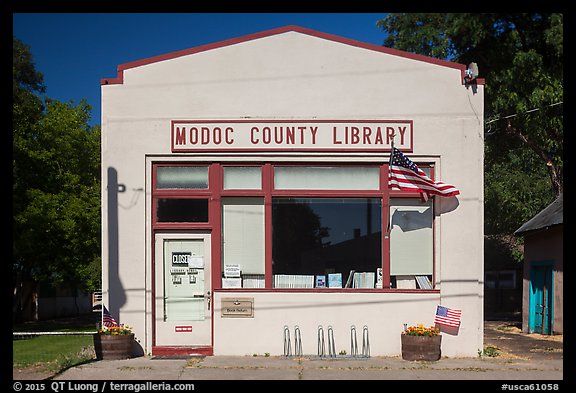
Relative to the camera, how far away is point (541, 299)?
18.5m

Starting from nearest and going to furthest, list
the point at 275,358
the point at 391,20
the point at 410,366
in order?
the point at 410,366, the point at 275,358, the point at 391,20

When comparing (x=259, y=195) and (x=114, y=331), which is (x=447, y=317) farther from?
(x=114, y=331)

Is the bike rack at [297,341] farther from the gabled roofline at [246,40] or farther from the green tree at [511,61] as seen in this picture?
the green tree at [511,61]

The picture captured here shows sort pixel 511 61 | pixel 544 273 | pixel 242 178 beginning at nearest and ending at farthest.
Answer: pixel 242 178, pixel 544 273, pixel 511 61

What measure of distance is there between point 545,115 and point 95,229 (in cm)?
1574

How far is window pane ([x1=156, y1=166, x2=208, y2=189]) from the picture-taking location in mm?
12922

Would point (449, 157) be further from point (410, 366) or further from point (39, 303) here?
point (39, 303)

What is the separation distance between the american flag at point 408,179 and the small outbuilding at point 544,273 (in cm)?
550

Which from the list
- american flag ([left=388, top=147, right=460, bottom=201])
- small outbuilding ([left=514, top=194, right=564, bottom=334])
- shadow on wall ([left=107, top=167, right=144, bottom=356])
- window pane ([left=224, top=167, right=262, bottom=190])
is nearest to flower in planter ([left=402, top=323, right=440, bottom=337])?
american flag ([left=388, top=147, right=460, bottom=201])

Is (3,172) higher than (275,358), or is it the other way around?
(3,172)

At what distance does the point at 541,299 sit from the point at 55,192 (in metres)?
17.2

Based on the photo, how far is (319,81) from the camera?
12.9 metres

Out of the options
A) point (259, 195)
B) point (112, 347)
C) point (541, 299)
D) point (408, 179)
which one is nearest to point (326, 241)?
point (259, 195)

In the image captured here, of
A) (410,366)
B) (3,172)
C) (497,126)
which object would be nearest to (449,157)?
(410,366)
